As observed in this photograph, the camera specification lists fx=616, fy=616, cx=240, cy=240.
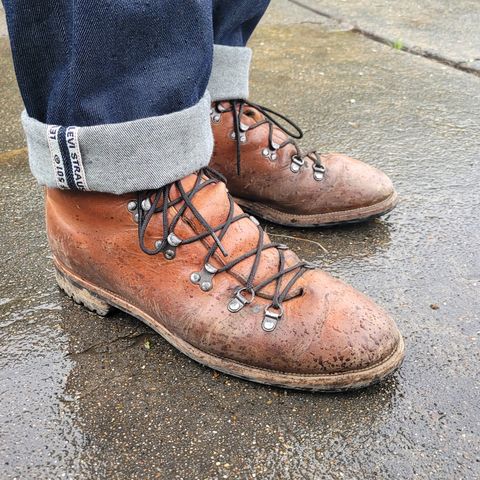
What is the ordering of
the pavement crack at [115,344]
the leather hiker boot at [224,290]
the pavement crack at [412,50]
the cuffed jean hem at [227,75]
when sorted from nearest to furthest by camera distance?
the leather hiker boot at [224,290]
the pavement crack at [115,344]
the cuffed jean hem at [227,75]
the pavement crack at [412,50]

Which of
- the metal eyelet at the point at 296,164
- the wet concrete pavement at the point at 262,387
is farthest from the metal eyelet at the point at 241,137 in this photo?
the wet concrete pavement at the point at 262,387

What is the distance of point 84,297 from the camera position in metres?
1.16

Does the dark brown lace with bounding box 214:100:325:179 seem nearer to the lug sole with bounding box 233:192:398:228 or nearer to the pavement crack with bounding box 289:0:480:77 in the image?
the lug sole with bounding box 233:192:398:228

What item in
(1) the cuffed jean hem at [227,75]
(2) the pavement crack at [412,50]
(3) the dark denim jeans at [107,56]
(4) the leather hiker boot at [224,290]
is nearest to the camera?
(3) the dark denim jeans at [107,56]

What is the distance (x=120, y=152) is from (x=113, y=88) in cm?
10

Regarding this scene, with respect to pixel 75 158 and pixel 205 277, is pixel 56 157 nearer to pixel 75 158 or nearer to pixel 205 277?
pixel 75 158

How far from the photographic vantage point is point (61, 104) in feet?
3.06

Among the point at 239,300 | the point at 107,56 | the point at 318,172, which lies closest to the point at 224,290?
the point at 239,300

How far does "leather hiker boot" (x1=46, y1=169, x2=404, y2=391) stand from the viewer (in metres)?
0.98

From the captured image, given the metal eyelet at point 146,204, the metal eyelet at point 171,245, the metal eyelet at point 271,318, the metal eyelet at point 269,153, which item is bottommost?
the metal eyelet at point 269,153

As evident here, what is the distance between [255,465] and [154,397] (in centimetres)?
21

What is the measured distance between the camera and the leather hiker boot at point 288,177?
1.40 meters

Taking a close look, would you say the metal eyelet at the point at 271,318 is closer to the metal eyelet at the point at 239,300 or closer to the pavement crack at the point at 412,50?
the metal eyelet at the point at 239,300

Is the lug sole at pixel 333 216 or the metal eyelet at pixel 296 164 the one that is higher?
the metal eyelet at pixel 296 164
